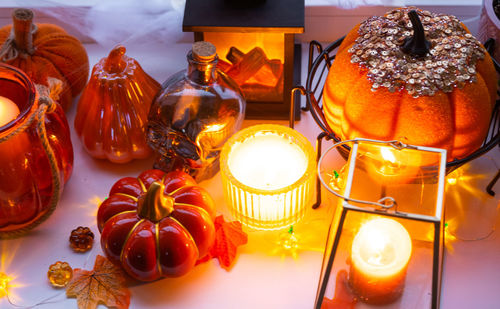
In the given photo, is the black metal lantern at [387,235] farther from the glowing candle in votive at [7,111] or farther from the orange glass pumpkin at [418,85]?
the glowing candle in votive at [7,111]

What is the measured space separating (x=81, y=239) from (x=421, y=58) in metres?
0.57

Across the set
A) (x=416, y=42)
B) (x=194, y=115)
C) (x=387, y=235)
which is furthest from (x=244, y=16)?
(x=387, y=235)

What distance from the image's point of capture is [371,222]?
0.74 metres

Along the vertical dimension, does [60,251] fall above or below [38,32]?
below

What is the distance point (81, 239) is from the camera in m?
0.89

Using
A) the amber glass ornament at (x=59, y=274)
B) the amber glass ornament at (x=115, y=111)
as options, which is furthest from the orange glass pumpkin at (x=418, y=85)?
the amber glass ornament at (x=59, y=274)

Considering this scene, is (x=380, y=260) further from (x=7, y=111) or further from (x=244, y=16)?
(x=7, y=111)

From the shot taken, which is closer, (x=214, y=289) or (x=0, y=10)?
(x=214, y=289)

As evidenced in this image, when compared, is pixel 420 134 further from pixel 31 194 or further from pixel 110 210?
pixel 31 194

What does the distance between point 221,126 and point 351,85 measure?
23cm

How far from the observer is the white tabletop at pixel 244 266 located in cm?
84

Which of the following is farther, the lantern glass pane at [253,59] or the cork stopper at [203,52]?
the lantern glass pane at [253,59]

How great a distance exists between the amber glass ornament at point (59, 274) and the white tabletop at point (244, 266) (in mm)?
13

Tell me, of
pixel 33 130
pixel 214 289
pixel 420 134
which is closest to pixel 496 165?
pixel 420 134
